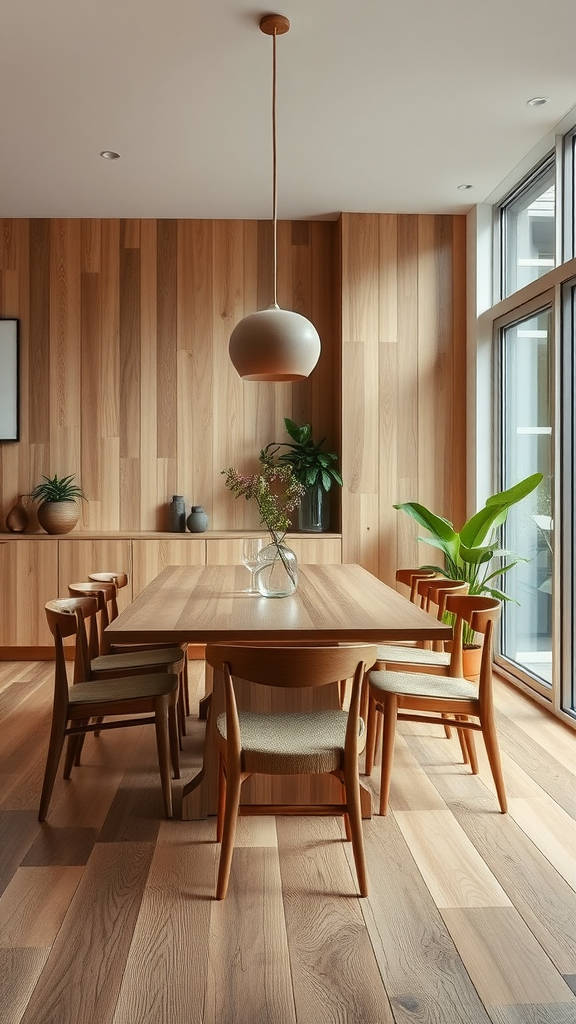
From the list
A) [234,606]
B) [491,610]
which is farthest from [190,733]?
[491,610]

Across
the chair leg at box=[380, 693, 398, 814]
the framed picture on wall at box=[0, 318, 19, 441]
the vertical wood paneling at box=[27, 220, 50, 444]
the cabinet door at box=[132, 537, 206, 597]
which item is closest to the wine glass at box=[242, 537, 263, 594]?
the chair leg at box=[380, 693, 398, 814]

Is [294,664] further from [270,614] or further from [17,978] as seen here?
[17,978]

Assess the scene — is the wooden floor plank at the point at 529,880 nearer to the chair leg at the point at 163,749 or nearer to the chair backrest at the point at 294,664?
the chair backrest at the point at 294,664

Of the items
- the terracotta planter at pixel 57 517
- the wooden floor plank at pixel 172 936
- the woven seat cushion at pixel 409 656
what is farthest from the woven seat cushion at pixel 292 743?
the terracotta planter at pixel 57 517

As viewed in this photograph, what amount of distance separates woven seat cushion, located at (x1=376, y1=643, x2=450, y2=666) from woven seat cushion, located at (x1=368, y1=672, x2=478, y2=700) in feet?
0.49

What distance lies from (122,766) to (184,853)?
2.96 ft

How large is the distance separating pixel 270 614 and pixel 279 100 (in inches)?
98.0

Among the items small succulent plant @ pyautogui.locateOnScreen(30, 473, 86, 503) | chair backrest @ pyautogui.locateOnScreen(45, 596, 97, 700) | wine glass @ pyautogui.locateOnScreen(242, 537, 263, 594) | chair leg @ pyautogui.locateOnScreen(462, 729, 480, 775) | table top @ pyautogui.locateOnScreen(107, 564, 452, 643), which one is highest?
small succulent plant @ pyautogui.locateOnScreen(30, 473, 86, 503)

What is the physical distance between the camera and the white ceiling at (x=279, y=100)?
3.13 meters

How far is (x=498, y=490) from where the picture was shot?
5215mm

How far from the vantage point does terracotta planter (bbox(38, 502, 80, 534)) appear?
5.36 m

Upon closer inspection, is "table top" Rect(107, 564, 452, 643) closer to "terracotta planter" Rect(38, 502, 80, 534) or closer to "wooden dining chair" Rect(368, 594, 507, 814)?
"wooden dining chair" Rect(368, 594, 507, 814)

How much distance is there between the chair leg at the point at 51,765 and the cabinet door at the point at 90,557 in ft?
7.98

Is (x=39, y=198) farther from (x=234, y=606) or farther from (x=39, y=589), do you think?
(x=234, y=606)
